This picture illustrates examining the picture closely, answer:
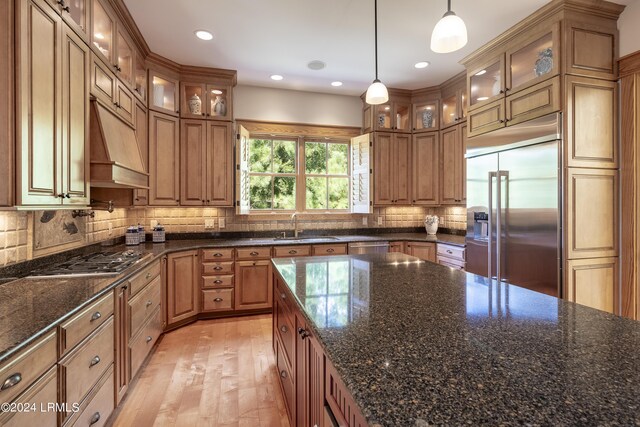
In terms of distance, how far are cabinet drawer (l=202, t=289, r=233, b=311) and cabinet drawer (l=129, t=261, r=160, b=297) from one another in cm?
80

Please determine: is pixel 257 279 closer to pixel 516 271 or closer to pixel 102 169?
pixel 102 169

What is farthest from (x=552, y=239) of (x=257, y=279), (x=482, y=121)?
(x=257, y=279)

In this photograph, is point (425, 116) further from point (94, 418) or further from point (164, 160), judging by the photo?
point (94, 418)

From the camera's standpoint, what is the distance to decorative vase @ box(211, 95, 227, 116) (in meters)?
3.84

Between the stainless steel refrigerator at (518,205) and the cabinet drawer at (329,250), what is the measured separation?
1.43 meters

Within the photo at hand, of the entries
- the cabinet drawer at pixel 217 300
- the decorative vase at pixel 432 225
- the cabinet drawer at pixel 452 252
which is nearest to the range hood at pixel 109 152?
the cabinet drawer at pixel 217 300

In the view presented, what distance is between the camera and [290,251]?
Result: 3729 millimetres

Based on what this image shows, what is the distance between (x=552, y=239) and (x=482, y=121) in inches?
55.7

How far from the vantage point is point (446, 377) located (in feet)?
2.47

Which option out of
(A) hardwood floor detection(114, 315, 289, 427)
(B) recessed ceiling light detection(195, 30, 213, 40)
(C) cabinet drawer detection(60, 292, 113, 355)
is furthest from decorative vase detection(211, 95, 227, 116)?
(C) cabinet drawer detection(60, 292, 113, 355)

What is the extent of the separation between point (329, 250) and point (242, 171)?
4.74ft

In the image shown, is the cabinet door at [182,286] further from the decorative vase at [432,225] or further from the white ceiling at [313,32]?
the decorative vase at [432,225]

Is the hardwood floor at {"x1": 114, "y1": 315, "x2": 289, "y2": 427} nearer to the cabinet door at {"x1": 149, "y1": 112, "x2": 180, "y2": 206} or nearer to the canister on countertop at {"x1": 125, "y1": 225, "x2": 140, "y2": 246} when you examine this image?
the canister on countertop at {"x1": 125, "y1": 225, "x2": 140, "y2": 246}

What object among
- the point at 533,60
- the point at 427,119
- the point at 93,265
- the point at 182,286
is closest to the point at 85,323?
the point at 93,265
